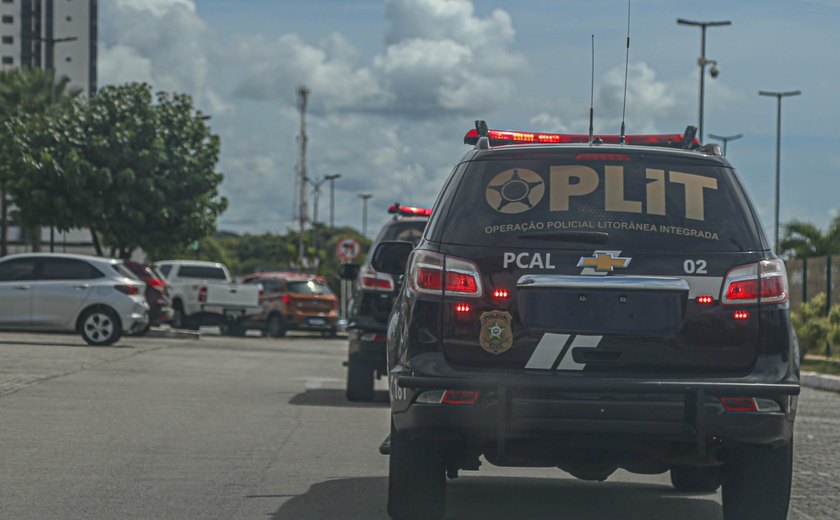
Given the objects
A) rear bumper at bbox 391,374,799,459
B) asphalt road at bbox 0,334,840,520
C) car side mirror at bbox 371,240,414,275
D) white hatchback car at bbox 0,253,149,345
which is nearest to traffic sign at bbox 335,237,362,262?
white hatchback car at bbox 0,253,149,345

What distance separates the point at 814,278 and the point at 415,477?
22.0 m

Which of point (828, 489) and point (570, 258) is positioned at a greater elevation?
point (570, 258)

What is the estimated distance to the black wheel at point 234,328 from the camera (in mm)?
34281

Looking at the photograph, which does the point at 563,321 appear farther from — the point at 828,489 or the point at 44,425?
the point at 44,425

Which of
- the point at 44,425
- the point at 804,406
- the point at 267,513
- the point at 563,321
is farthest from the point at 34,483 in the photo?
the point at 804,406

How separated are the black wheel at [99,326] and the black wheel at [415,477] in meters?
16.6

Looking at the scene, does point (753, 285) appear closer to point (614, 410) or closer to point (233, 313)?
point (614, 410)

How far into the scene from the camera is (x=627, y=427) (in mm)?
5859

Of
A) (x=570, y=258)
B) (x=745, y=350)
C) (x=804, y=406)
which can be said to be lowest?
(x=804, y=406)

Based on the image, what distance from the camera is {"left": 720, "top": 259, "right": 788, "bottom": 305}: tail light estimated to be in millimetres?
6020

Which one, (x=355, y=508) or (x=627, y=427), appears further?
(x=355, y=508)

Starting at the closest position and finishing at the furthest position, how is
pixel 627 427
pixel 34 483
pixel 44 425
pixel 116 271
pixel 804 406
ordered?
pixel 627 427
pixel 34 483
pixel 44 425
pixel 804 406
pixel 116 271

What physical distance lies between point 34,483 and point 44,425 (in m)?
3.13

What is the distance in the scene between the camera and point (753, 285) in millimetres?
6051
